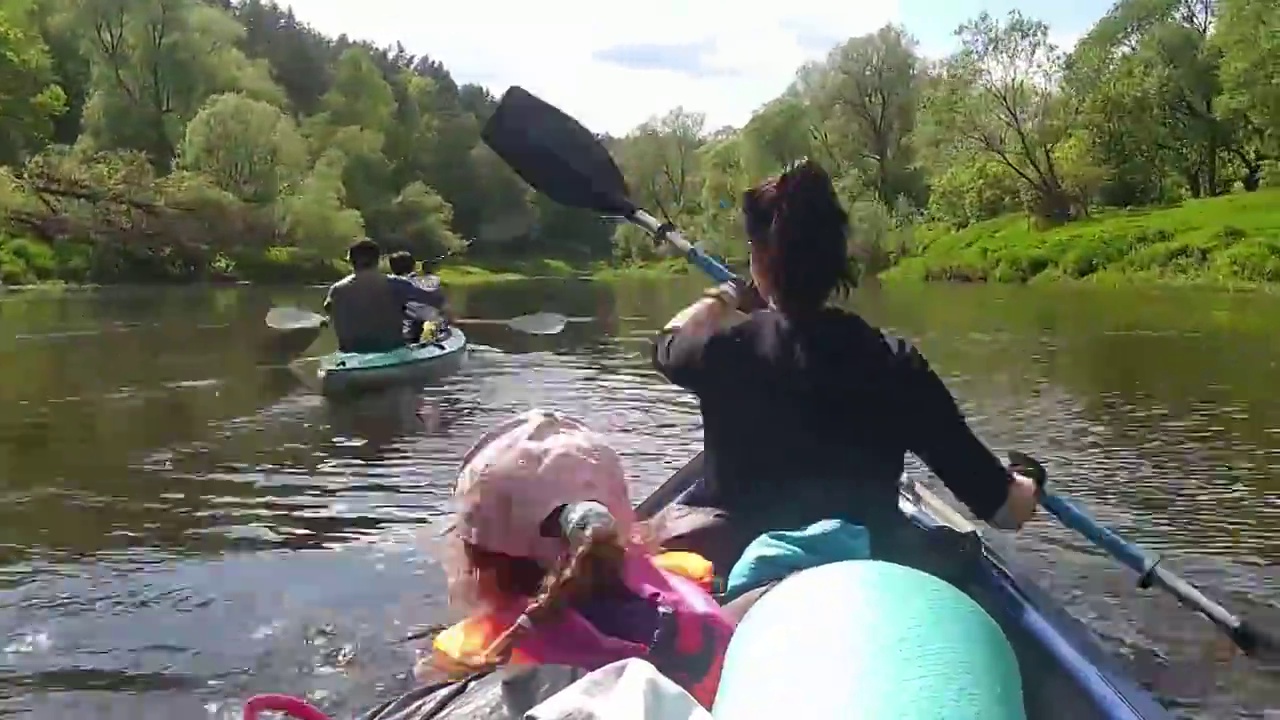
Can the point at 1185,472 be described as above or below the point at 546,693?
below

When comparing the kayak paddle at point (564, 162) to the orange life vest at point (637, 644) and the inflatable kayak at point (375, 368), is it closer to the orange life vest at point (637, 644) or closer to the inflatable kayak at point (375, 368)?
the orange life vest at point (637, 644)

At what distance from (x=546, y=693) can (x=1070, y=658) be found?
1.76 metres

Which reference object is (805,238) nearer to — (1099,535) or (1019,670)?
(1019,670)

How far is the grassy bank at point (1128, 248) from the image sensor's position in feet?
117

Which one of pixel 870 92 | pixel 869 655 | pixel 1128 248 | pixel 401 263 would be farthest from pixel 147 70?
pixel 869 655

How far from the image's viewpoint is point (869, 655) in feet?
6.48

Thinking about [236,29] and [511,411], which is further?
[236,29]

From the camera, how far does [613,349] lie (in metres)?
19.3

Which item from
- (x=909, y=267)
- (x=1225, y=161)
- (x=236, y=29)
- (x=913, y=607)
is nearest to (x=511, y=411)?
(x=913, y=607)

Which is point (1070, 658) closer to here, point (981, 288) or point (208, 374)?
point (208, 374)

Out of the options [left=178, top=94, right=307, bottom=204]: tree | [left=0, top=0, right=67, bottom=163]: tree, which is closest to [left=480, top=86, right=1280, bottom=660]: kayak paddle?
[left=0, top=0, right=67, bottom=163]: tree

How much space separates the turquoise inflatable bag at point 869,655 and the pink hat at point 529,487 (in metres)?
0.35

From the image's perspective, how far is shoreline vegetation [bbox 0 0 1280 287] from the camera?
123 ft

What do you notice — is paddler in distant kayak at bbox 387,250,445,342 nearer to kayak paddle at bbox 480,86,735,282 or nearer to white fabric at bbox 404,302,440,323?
white fabric at bbox 404,302,440,323
